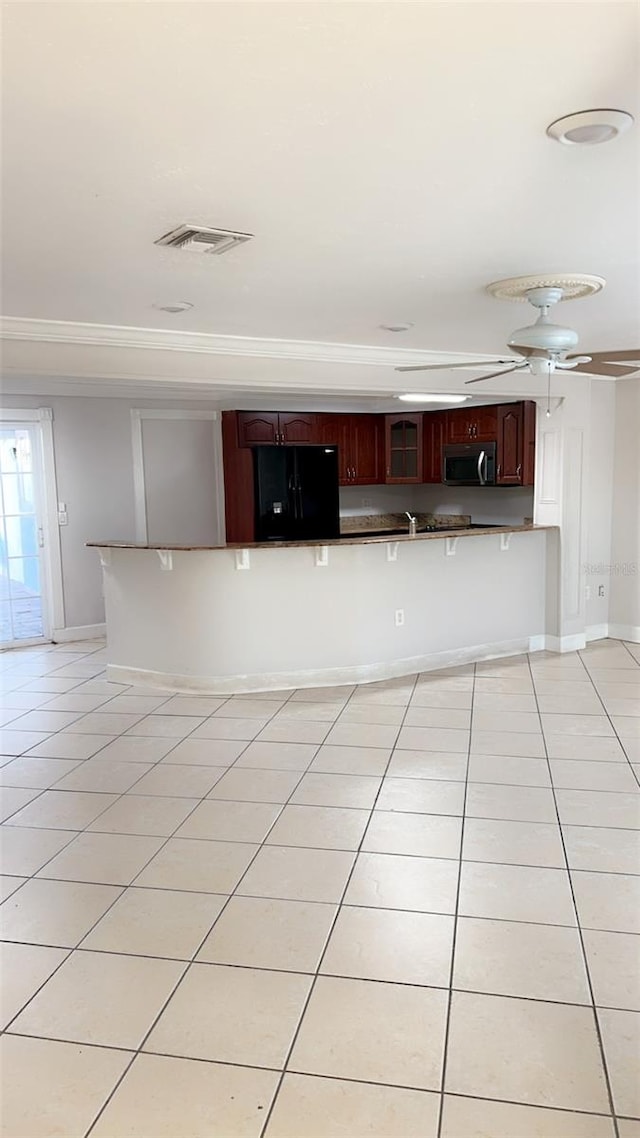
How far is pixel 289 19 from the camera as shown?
1.41 meters

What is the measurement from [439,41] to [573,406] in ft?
16.3

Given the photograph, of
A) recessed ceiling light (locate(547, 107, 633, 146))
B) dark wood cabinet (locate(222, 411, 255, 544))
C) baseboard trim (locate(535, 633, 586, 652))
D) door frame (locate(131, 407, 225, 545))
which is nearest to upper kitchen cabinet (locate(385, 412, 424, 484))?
dark wood cabinet (locate(222, 411, 255, 544))

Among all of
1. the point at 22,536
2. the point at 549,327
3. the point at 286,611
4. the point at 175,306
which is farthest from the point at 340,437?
the point at 549,327

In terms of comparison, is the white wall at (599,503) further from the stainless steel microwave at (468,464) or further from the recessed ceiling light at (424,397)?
the recessed ceiling light at (424,397)

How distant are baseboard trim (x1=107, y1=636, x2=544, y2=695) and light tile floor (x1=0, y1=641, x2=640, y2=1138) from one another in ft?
2.10

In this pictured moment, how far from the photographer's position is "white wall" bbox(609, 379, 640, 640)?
634cm

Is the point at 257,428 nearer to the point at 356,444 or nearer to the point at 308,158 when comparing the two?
the point at 356,444

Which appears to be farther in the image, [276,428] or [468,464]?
[276,428]

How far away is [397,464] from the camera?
788 cm

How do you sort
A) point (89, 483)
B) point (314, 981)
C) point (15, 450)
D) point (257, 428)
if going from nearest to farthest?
1. point (314, 981)
2. point (15, 450)
3. point (89, 483)
4. point (257, 428)

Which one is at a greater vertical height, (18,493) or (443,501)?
(18,493)

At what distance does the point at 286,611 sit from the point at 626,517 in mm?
3151

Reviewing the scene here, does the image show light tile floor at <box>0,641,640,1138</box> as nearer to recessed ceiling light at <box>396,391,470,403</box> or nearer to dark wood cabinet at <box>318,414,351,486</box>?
recessed ceiling light at <box>396,391,470,403</box>

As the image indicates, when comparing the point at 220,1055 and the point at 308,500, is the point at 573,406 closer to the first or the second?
the point at 308,500
